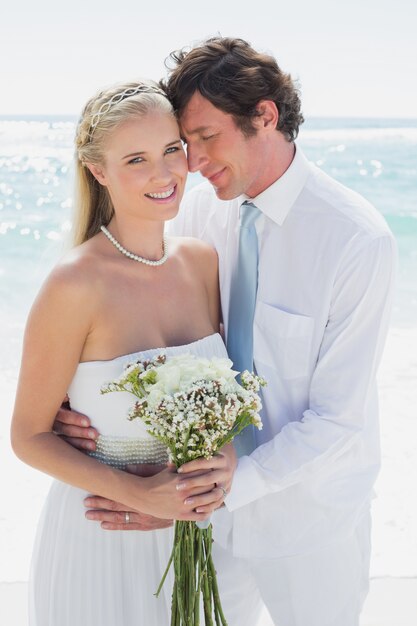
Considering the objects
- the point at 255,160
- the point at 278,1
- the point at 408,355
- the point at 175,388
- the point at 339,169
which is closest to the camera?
the point at 175,388

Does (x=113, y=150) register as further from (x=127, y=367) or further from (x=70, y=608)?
(x=70, y=608)

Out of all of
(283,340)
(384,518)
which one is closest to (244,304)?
(283,340)

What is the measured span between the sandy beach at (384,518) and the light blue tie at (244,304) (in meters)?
1.83

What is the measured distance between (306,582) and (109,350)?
3.86 ft

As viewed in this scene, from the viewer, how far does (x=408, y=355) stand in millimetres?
9875

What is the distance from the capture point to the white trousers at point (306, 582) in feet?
10.3

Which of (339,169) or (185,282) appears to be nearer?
(185,282)

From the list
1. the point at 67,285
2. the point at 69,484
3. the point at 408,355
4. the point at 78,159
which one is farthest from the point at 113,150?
the point at 408,355

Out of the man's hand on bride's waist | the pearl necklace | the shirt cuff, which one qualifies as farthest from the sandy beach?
the pearl necklace

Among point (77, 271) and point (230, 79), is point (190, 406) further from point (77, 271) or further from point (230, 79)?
point (230, 79)

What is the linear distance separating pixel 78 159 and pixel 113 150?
0.75ft

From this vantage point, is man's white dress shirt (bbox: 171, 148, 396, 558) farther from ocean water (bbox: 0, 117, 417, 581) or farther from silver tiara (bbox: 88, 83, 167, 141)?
ocean water (bbox: 0, 117, 417, 581)

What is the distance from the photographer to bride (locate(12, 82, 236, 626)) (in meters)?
2.75

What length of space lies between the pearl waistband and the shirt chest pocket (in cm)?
53
